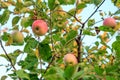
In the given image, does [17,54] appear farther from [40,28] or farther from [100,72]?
[100,72]

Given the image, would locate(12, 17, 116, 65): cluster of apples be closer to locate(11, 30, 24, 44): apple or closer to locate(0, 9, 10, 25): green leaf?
locate(11, 30, 24, 44): apple

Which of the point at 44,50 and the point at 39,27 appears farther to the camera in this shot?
the point at 44,50

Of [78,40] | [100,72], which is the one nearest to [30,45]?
[78,40]

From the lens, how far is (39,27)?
101 inches

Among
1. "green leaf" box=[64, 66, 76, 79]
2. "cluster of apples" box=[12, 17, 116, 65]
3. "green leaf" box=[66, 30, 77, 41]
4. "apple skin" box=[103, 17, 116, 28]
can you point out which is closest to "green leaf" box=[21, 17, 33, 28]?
"cluster of apples" box=[12, 17, 116, 65]

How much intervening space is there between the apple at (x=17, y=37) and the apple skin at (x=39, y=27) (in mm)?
183

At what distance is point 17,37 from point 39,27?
0.94ft

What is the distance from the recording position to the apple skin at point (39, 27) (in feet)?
8.45

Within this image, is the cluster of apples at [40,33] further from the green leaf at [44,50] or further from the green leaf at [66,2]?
the green leaf at [66,2]

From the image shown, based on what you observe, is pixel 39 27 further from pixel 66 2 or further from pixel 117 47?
pixel 117 47

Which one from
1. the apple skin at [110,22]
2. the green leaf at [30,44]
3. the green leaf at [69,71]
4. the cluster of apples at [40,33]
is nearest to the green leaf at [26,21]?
the cluster of apples at [40,33]

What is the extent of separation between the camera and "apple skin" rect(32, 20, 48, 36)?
8.45 feet

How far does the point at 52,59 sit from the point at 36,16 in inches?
15.6

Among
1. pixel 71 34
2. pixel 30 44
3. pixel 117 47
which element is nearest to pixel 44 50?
pixel 30 44
